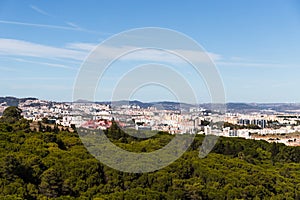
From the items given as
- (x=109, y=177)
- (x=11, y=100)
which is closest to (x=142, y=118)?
(x=109, y=177)

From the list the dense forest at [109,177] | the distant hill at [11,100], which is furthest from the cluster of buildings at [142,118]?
the dense forest at [109,177]

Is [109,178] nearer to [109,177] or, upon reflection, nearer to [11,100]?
[109,177]

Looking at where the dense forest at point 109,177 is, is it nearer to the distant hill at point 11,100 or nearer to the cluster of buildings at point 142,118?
the cluster of buildings at point 142,118

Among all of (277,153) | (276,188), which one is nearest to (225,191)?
(276,188)

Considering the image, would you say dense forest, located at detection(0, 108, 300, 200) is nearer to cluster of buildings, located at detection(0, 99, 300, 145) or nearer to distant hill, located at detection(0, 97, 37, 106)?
cluster of buildings, located at detection(0, 99, 300, 145)

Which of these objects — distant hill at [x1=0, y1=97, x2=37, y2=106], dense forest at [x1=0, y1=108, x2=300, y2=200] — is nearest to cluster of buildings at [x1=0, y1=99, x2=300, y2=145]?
distant hill at [x1=0, y1=97, x2=37, y2=106]

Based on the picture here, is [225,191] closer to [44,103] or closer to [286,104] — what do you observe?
A: [44,103]

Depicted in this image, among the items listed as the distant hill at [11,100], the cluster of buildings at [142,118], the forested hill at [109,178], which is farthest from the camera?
the distant hill at [11,100]

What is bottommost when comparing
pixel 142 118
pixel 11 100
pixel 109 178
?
A: pixel 109 178
